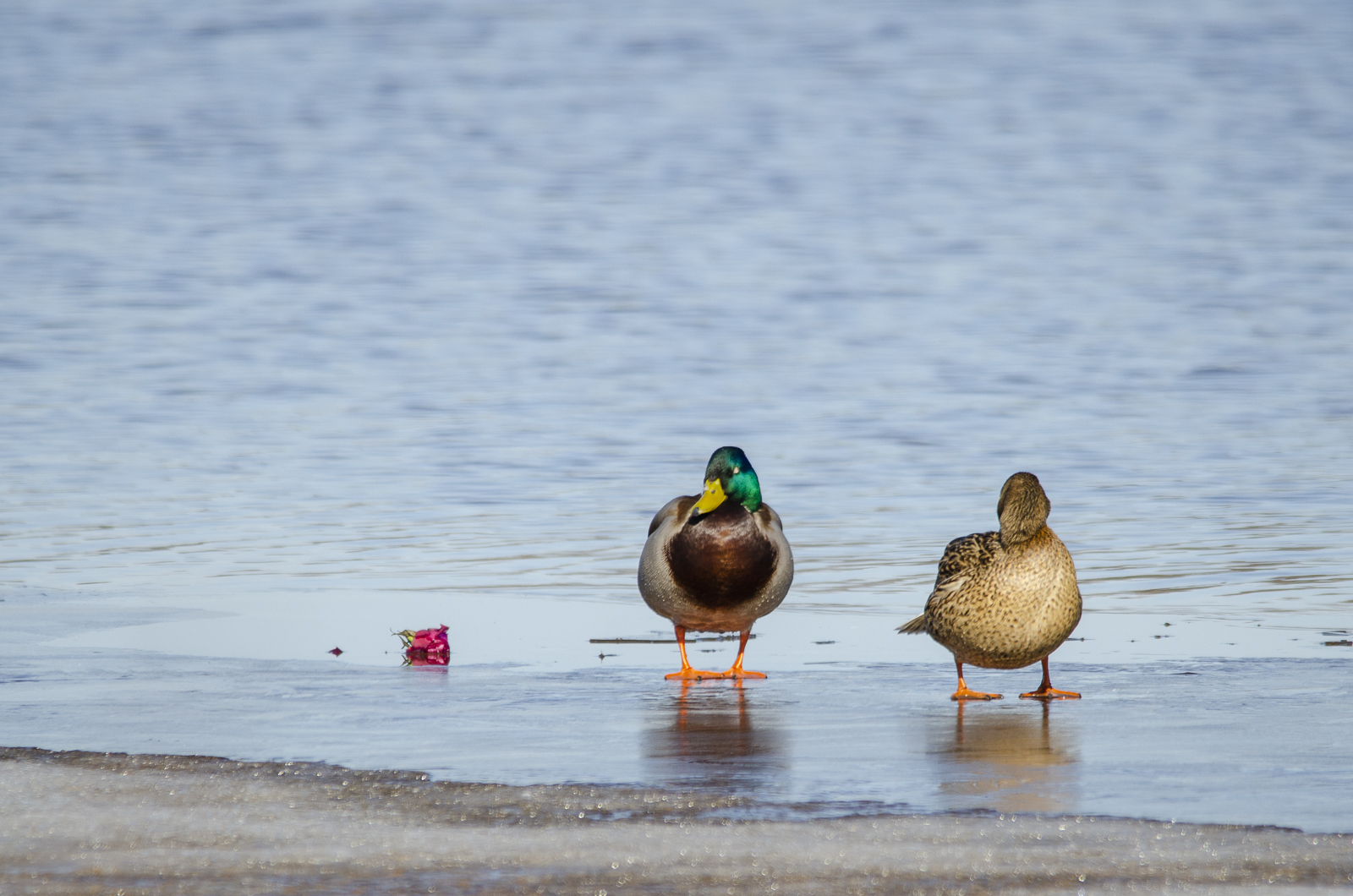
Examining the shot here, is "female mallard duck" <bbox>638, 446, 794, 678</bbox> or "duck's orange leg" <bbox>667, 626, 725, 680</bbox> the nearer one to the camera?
"duck's orange leg" <bbox>667, 626, 725, 680</bbox>

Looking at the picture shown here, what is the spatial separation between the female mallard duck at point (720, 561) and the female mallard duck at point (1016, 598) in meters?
1.02

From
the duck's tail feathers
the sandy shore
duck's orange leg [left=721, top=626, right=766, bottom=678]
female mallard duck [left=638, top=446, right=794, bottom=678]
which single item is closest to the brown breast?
female mallard duck [left=638, top=446, right=794, bottom=678]

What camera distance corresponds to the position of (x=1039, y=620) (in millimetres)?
5699

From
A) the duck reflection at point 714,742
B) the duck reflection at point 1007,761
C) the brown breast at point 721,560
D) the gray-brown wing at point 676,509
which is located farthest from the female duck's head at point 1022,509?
the gray-brown wing at point 676,509

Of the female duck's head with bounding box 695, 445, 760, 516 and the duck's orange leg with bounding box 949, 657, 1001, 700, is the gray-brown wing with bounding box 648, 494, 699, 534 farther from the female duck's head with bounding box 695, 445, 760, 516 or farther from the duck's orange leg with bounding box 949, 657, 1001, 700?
the duck's orange leg with bounding box 949, 657, 1001, 700

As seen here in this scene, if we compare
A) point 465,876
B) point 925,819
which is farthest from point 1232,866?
point 465,876

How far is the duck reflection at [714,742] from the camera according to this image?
4555 millimetres

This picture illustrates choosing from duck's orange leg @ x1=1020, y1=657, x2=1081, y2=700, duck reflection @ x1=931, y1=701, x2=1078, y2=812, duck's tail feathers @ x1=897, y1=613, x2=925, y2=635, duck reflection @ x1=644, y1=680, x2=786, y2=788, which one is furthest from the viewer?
duck's tail feathers @ x1=897, y1=613, x2=925, y2=635

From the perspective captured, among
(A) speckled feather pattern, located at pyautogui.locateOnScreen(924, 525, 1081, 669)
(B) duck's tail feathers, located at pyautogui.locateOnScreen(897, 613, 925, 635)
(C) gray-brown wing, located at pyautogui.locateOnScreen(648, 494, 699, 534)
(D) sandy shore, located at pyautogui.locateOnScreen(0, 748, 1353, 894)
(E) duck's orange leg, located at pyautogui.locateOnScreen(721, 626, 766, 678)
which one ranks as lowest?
(E) duck's orange leg, located at pyautogui.locateOnScreen(721, 626, 766, 678)

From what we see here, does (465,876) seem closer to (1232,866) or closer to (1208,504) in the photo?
(1232,866)

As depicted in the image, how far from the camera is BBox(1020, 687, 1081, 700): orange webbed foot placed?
5.68 metres

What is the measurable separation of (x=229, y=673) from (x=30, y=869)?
2.45m

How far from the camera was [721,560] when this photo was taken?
6785 millimetres

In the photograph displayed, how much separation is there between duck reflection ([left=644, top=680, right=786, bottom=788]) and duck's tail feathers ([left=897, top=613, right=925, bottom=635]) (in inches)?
23.8
